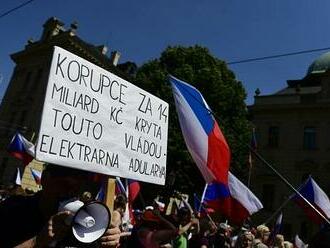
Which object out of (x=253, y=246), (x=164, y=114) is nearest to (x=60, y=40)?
(x=253, y=246)

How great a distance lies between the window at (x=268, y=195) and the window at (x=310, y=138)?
3636 millimetres

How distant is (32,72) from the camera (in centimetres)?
4150

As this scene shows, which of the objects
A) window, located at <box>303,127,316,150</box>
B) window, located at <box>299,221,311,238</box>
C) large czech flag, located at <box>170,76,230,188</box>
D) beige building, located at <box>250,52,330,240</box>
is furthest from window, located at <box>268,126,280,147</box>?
large czech flag, located at <box>170,76,230,188</box>

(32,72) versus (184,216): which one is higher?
(32,72)

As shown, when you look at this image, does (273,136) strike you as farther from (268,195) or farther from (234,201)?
(234,201)

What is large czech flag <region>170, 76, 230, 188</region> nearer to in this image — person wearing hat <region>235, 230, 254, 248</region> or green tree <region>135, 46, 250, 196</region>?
person wearing hat <region>235, 230, 254, 248</region>

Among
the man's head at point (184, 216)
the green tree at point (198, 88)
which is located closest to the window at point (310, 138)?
the green tree at point (198, 88)

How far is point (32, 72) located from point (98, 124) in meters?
39.8

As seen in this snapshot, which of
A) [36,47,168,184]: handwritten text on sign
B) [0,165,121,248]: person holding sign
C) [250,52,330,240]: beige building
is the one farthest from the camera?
[250,52,330,240]: beige building

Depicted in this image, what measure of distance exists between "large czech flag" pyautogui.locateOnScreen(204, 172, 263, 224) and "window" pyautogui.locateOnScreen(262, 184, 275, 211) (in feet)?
91.1

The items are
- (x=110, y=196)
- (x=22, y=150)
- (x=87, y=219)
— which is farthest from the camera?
(x=22, y=150)

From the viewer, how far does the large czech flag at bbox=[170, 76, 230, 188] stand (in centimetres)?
544

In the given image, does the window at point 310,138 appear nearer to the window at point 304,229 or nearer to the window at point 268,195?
the window at point 268,195

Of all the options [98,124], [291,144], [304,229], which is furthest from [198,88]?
[98,124]
